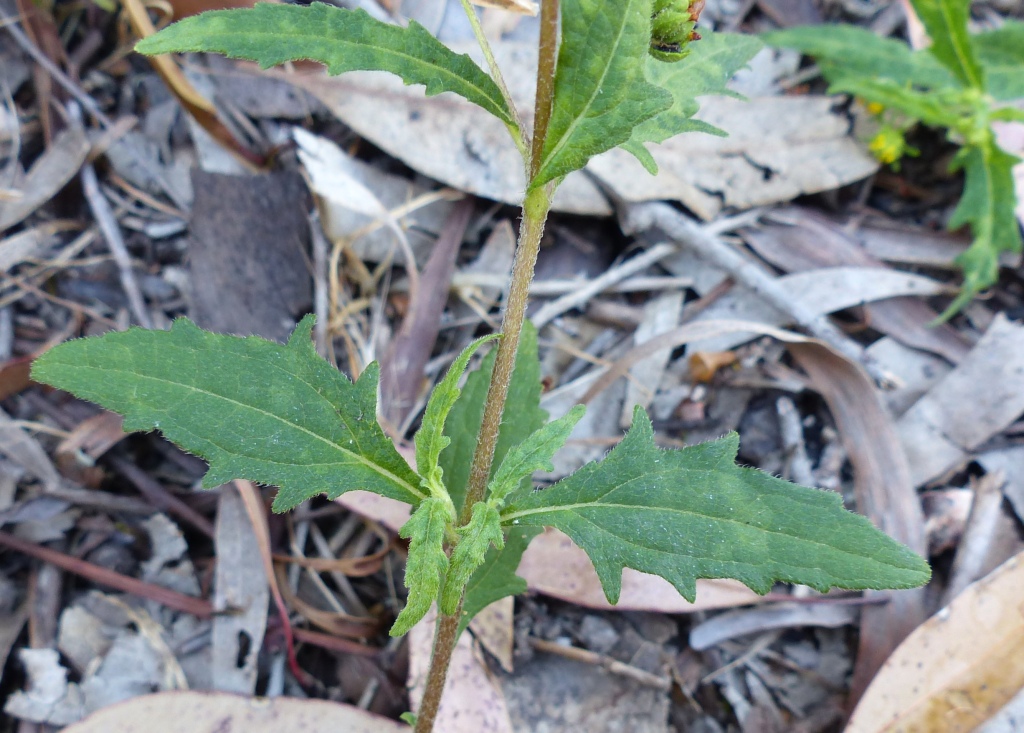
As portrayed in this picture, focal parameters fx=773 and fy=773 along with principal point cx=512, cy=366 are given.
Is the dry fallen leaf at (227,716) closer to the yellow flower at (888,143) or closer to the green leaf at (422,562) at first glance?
the green leaf at (422,562)


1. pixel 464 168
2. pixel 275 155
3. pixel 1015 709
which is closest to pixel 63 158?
pixel 275 155

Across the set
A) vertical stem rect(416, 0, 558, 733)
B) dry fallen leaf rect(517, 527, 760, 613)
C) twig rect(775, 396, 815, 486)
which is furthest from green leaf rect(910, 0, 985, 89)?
vertical stem rect(416, 0, 558, 733)

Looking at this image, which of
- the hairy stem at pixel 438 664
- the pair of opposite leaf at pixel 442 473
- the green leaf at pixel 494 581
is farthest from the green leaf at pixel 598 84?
the hairy stem at pixel 438 664

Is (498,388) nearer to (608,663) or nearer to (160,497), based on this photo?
(608,663)

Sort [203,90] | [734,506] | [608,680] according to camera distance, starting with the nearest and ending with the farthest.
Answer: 1. [734,506]
2. [608,680]
3. [203,90]

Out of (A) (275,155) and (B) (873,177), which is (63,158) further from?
(B) (873,177)

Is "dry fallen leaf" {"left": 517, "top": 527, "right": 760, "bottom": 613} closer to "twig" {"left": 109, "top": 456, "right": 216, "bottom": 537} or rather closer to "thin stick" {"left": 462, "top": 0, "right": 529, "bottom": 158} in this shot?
"twig" {"left": 109, "top": 456, "right": 216, "bottom": 537}

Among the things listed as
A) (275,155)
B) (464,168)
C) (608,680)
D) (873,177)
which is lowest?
(608,680)

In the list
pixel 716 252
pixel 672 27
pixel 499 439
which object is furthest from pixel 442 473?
pixel 716 252
